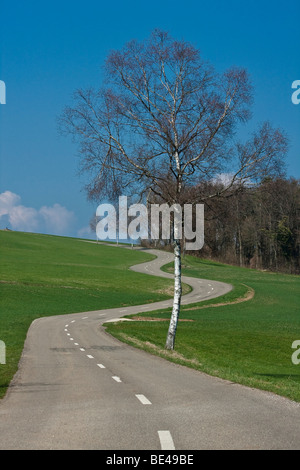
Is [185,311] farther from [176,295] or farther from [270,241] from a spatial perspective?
[270,241]

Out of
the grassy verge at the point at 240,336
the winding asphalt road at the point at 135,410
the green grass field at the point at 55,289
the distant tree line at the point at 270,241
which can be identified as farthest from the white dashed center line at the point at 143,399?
the distant tree line at the point at 270,241

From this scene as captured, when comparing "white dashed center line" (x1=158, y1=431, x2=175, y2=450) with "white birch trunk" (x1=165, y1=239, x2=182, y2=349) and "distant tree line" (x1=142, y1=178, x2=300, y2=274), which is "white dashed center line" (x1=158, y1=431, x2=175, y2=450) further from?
"distant tree line" (x1=142, y1=178, x2=300, y2=274)

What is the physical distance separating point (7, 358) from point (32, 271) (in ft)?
198

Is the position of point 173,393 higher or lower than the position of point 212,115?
lower

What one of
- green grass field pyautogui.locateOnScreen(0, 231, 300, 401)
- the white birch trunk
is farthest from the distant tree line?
the white birch trunk

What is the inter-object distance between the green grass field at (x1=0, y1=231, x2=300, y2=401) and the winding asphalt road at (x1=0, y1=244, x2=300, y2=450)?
1.00 m

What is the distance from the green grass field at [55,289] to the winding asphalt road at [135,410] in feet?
13.1

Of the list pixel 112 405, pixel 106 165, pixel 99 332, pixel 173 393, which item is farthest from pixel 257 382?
pixel 99 332

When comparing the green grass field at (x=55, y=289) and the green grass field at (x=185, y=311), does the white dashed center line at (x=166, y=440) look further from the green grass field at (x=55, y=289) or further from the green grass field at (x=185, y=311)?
the green grass field at (x=55, y=289)

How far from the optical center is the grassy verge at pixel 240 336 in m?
18.9

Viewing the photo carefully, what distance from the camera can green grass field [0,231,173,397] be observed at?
42.1m
